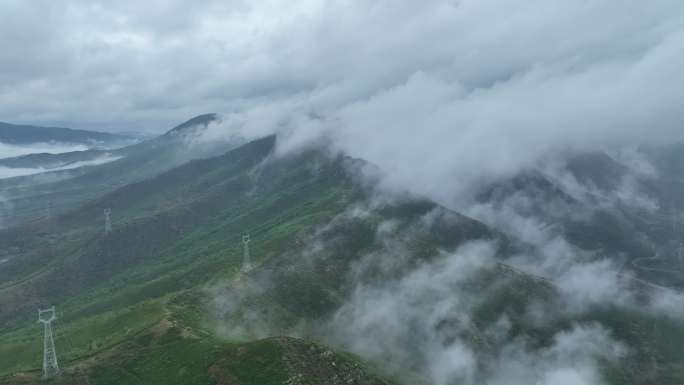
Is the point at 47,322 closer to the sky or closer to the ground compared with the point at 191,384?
closer to the sky

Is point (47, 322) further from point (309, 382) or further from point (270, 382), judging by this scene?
point (309, 382)

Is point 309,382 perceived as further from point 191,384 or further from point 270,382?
point 191,384

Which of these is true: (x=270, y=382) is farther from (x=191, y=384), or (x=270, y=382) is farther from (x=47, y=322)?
(x=47, y=322)

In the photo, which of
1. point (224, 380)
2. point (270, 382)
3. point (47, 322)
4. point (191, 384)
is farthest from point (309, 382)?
point (47, 322)

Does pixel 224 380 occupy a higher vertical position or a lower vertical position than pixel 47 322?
lower

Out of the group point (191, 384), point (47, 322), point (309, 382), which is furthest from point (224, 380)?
point (47, 322)

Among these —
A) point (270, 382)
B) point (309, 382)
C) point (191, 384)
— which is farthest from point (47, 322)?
point (309, 382)

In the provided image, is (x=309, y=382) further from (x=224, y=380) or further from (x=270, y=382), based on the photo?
(x=224, y=380)
